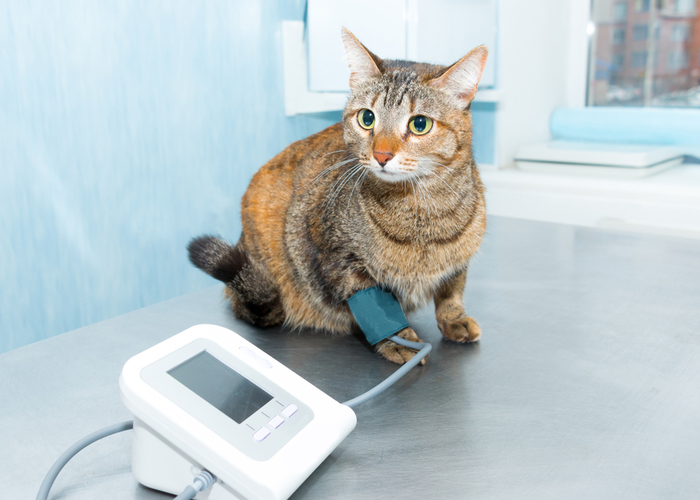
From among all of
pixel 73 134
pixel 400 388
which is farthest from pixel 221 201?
pixel 400 388

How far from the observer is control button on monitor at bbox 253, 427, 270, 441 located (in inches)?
19.7

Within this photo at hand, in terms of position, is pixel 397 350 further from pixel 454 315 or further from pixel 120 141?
pixel 120 141

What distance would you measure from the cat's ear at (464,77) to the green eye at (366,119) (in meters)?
0.10

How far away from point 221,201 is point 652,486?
1314 millimetres

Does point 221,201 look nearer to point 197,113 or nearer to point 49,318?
point 197,113

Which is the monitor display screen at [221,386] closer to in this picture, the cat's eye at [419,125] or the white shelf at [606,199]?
the cat's eye at [419,125]

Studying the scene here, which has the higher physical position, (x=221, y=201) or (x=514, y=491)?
(x=221, y=201)

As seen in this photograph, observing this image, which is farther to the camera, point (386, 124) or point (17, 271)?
point (17, 271)

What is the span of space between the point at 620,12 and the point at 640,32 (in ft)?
0.38

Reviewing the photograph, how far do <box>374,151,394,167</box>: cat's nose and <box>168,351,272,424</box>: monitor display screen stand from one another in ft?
1.15

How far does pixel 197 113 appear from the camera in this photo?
57.8 inches

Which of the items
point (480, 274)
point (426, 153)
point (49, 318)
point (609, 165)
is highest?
point (426, 153)

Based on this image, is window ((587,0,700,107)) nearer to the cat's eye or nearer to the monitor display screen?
the cat's eye

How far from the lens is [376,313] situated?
0.79m
